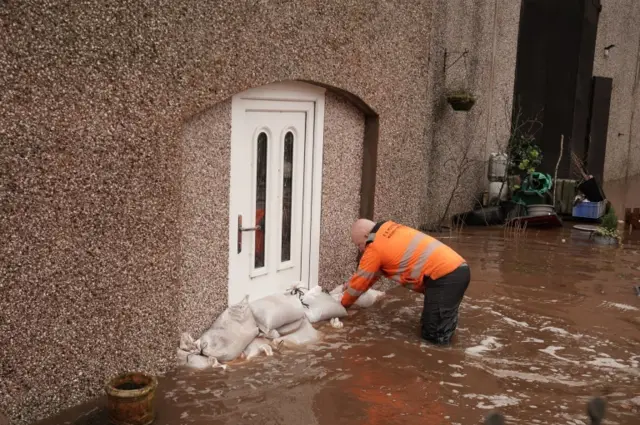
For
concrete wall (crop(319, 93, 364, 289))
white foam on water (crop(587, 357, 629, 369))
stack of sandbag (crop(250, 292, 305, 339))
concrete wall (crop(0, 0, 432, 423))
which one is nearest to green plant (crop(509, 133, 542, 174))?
concrete wall (crop(319, 93, 364, 289))

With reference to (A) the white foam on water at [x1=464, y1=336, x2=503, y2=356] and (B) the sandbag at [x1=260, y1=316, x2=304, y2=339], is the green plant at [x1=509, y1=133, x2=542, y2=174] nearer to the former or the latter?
(A) the white foam on water at [x1=464, y1=336, x2=503, y2=356]

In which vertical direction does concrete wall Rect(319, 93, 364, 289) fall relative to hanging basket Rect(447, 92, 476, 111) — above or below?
below

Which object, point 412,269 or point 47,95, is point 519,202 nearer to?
point 412,269

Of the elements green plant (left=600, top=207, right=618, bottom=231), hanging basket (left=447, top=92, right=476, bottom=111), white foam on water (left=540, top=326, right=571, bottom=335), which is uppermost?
hanging basket (left=447, top=92, right=476, bottom=111)

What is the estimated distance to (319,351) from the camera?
6211mm

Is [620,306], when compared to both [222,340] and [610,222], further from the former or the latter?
[222,340]

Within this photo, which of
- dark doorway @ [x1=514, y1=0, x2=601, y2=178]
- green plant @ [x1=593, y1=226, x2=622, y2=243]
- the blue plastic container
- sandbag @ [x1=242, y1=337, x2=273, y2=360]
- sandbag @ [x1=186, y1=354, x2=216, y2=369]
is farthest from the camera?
dark doorway @ [x1=514, y1=0, x2=601, y2=178]

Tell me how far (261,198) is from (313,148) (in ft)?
2.99

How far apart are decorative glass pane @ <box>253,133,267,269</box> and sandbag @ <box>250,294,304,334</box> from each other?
0.49m

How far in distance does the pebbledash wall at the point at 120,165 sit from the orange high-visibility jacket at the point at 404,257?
1397 mm

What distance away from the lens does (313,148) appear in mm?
7293

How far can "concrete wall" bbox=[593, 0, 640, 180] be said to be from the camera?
18.2 metres

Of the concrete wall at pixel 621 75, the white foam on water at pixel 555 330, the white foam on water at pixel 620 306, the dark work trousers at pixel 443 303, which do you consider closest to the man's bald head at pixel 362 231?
the dark work trousers at pixel 443 303

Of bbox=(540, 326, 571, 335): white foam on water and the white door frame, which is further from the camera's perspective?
bbox=(540, 326, 571, 335): white foam on water
